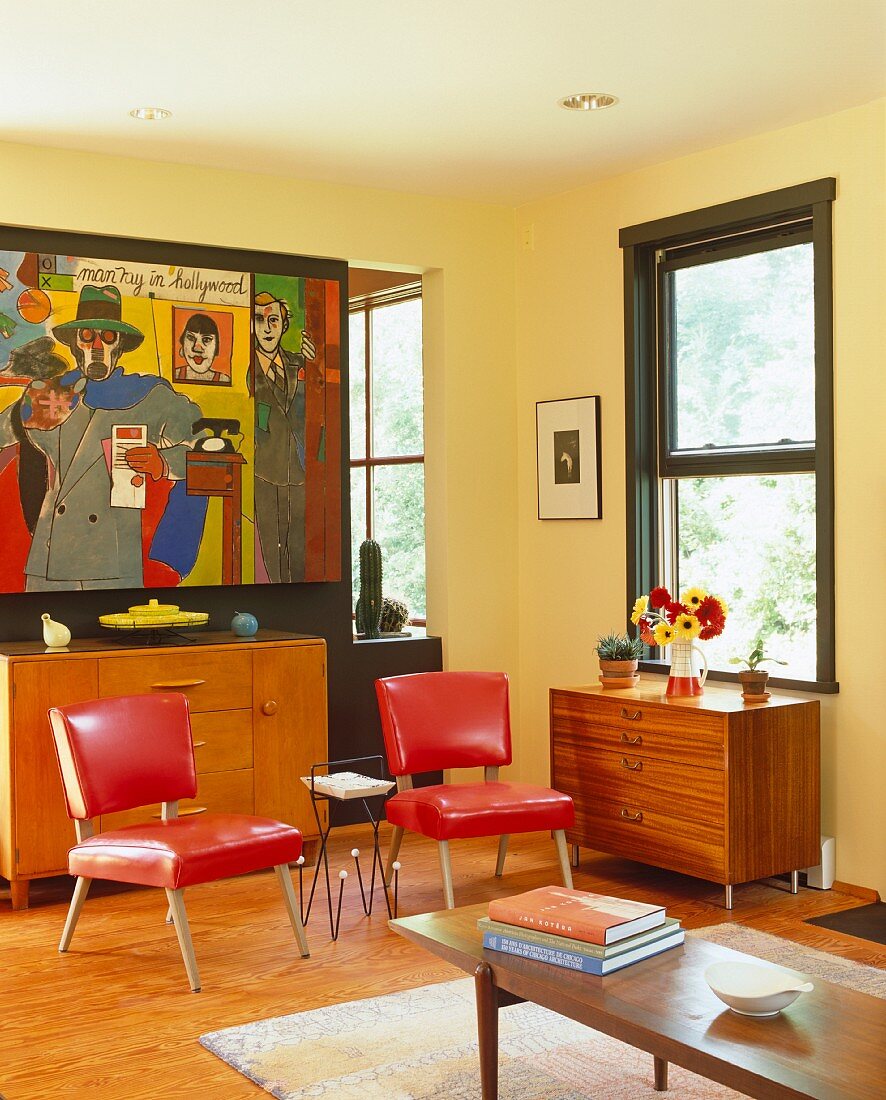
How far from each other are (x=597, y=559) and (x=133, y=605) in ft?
6.61

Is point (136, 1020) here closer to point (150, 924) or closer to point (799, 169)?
point (150, 924)

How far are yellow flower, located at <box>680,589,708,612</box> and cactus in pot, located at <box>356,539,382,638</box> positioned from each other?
1.58 meters

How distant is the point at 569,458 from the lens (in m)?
5.77

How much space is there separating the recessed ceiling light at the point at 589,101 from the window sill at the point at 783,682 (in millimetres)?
2208

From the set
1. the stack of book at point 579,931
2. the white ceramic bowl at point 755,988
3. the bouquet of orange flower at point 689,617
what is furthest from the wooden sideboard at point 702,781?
the white ceramic bowl at point 755,988

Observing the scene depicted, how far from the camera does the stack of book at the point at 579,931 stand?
104 inches

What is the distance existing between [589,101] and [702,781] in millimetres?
2440

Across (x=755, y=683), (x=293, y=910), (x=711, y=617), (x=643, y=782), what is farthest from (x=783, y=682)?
(x=293, y=910)

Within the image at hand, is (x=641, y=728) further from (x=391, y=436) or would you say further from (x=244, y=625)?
(x=391, y=436)

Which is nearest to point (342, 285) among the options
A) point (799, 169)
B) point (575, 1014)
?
point (799, 169)

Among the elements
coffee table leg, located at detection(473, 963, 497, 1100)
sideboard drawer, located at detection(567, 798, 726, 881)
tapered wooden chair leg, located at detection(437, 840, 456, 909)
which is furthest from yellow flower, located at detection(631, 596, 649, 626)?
coffee table leg, located at detection(473, 963, 497, 1100)

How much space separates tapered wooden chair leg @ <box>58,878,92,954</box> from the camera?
13.2 ft

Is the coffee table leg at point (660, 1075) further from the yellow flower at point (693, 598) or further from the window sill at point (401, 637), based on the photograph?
the window sill at point (401, 637)

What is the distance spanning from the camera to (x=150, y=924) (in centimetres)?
438
